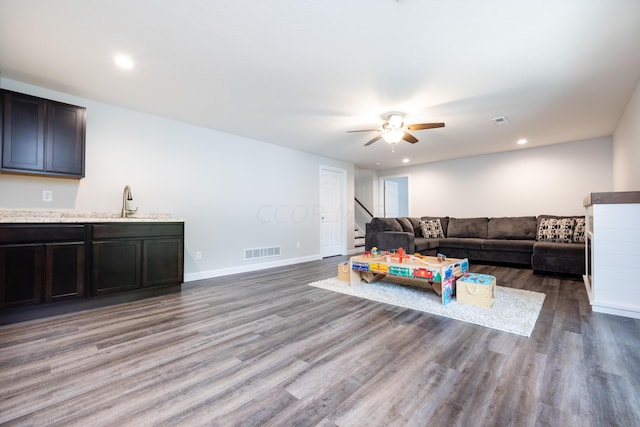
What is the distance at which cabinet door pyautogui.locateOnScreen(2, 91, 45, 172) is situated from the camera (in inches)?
106

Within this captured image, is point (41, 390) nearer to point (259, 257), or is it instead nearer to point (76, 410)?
point (76, 410)

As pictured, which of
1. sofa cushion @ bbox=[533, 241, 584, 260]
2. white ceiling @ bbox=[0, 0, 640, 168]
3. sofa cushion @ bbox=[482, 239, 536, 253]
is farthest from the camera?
sofa cushion @ bbox=[482, 239, 536, 253]

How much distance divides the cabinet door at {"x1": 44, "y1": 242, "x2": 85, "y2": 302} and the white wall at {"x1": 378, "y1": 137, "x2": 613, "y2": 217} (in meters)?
6.76

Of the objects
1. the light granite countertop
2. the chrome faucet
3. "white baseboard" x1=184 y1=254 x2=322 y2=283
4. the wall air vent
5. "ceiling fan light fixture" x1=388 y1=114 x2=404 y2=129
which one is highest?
"ceiling fan light fixture" x1=388 y1=114 x2=404 y2=129

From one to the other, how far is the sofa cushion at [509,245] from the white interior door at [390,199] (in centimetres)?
350

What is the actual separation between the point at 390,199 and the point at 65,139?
7.76 metres

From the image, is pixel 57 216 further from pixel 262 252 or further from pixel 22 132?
pixel 262 252

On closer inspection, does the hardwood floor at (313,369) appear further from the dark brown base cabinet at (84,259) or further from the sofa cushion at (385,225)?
the sofa cushion at (385,225)

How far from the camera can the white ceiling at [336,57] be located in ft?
6.25

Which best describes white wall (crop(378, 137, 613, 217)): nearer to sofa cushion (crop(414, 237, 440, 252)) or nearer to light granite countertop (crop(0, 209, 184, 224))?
sofa cushion (crop(414, 237, 440, 252))

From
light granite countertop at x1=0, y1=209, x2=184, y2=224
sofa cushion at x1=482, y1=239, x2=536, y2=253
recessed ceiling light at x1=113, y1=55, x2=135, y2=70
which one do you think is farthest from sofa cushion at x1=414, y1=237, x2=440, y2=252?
recessed ceiling light at x1=113, y1=55, x2=135, y2=70

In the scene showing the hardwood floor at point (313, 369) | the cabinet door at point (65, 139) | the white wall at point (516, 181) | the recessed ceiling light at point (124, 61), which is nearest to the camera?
the hardwood floor at point (313, 369)

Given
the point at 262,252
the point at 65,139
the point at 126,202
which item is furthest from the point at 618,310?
the point at 65,139

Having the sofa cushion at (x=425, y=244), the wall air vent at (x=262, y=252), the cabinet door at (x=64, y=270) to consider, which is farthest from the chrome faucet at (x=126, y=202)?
the sofa cushion at (x=425, y=244)
